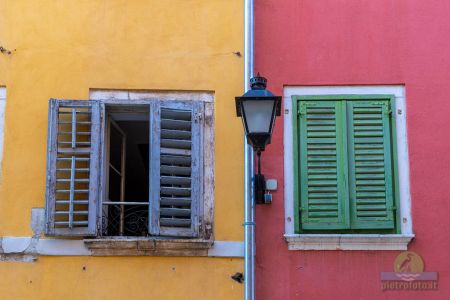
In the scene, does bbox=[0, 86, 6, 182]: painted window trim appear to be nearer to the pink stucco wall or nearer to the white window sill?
the pink stucco wall

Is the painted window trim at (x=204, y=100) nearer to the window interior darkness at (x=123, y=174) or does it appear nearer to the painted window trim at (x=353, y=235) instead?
the window interior darkness at (x=123, y=174)

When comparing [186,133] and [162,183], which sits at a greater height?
[186,133]

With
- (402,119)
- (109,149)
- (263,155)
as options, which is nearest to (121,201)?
(109,149)

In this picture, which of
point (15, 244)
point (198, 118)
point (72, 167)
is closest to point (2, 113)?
point (72, 167)

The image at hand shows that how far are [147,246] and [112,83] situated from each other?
1748mm

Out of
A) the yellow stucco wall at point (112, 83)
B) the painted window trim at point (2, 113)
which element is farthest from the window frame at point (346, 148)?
the painted window trim at point (2, 113)

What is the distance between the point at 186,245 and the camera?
7668 millimetres

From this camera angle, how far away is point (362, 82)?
8188 mm

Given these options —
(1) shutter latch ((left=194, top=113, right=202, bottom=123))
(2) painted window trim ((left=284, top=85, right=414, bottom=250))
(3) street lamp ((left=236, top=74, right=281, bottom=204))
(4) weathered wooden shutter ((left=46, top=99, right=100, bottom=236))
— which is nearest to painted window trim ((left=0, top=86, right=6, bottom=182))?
(4) weathered wooden shutter ((left=46, top=99, right=100, bottom=236))

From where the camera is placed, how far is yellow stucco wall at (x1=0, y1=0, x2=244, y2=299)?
25.2 feet

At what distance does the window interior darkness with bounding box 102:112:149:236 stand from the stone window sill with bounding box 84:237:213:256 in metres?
0.21

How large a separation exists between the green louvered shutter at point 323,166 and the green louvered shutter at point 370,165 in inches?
3.9

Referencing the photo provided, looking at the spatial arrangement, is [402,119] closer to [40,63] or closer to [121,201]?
[121,201]

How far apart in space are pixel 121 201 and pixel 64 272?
0.99 metres
